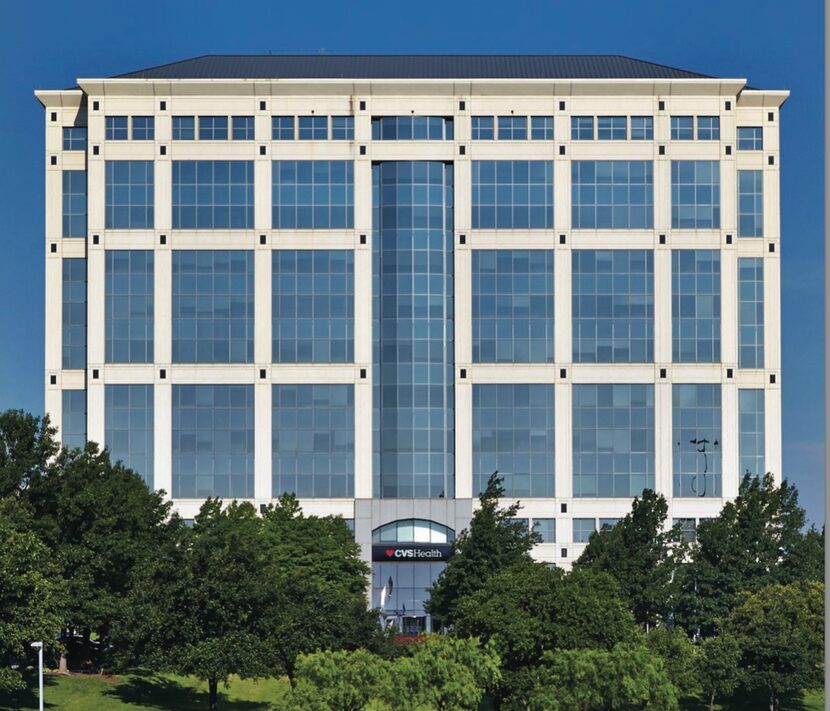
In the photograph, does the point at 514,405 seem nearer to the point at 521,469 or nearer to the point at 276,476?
the point at 521,469

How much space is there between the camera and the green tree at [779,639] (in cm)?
9162

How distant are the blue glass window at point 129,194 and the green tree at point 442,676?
6292 cm

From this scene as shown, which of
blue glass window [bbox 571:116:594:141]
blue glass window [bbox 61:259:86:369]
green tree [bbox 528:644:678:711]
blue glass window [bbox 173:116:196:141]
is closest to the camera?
green tree [bbox 528:644:678:711]

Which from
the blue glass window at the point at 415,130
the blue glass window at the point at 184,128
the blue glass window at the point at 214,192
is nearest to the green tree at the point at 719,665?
the blue glass window at the point at 415,130

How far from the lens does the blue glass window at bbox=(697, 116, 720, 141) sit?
12769 cm

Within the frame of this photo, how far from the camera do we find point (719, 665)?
9162 cm

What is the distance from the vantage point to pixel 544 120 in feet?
419

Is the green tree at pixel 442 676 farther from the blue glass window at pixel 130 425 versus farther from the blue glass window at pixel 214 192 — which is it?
the blue glass window at pixel 214 192

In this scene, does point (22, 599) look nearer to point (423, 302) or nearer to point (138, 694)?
point (138, 694)

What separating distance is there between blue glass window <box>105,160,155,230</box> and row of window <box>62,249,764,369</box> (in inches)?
99.0

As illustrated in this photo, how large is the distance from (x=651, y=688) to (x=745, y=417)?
56277 millimetres

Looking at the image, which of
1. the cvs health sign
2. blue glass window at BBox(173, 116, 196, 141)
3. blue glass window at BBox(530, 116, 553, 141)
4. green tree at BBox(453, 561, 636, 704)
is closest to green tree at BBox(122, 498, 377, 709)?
green tree at BBox(453, 561, 636, 704)


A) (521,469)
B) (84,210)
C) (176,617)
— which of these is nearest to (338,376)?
(521,469)

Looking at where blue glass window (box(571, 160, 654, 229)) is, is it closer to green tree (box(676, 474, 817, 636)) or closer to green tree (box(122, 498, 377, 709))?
green tree (box(676, 474, 817, 636))
